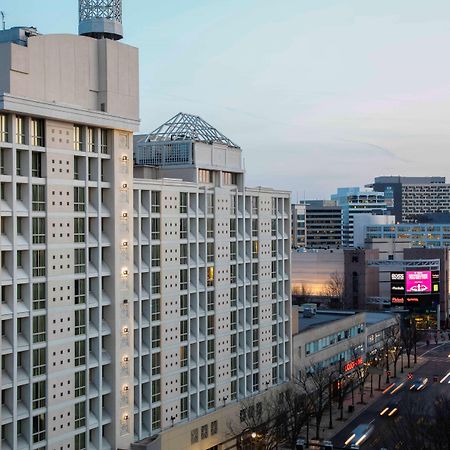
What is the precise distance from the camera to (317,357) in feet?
262

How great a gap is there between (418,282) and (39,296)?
348 ft

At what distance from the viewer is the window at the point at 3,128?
4128 cm

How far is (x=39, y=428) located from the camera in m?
43.3

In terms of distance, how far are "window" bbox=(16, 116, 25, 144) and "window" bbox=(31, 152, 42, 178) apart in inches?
41.0

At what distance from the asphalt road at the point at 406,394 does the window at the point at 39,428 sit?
30105 mm

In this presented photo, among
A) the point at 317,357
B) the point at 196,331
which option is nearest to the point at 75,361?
the point at 196,331

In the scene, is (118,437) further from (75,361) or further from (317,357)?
(317,357)

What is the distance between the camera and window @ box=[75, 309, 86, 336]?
151 ft

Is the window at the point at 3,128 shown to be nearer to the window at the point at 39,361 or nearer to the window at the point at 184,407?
the window at the point at 39,361

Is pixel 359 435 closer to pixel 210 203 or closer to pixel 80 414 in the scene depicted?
pixel 210 203

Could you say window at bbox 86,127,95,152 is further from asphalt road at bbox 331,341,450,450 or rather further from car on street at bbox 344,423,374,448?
asphalt road at bbox 331,341,450,450

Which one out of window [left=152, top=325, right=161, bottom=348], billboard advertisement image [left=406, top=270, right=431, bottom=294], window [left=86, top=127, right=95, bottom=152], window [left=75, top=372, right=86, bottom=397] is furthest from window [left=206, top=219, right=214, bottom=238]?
billboard advertisement image [left=406, top=270, right=431, bottom=294]

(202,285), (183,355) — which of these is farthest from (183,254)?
(183,355)

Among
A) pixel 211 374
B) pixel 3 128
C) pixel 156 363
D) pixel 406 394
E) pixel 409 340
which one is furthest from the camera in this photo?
pixel 409 340
